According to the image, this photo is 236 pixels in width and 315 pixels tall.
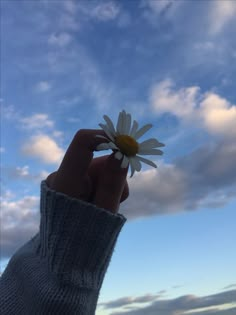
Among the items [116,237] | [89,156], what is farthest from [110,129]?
[116,237]

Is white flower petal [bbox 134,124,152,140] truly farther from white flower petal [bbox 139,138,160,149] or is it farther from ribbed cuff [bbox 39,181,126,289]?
ribbed cuff [bbox 39,181,126,289]

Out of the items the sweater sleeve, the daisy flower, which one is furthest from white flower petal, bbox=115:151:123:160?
the sweater sleeve

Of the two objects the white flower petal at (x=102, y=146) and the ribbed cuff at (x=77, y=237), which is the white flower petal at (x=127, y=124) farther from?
the ribbed cuff at (x=77, y=237)

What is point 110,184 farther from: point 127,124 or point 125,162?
point 127,124

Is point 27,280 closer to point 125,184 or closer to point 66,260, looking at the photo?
point 66,260

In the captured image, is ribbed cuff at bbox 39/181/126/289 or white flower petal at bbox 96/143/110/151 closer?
white flower petal at bbox 96/143/110/151

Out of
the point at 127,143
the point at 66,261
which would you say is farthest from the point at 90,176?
the point at 66,261
